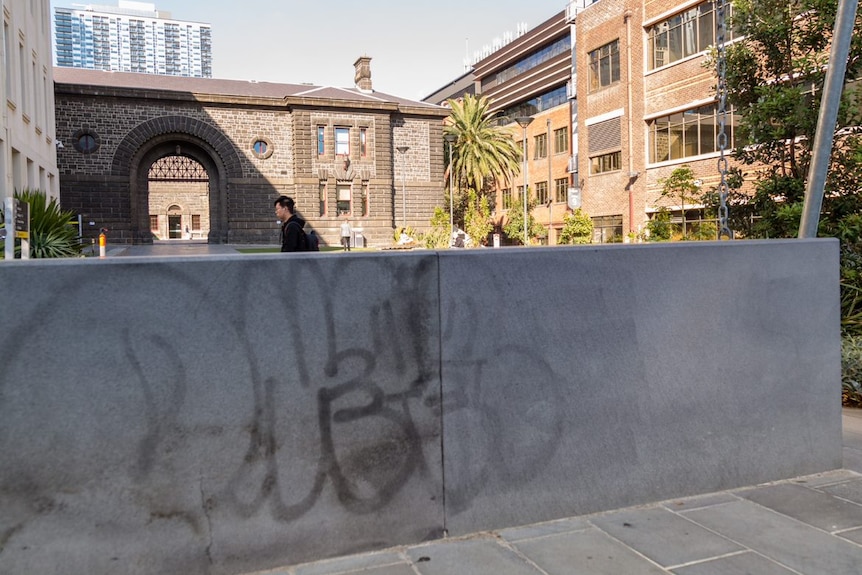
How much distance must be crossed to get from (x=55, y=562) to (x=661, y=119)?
120 feet

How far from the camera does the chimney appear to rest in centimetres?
5525

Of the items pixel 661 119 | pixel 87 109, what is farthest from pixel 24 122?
pixel 661 119

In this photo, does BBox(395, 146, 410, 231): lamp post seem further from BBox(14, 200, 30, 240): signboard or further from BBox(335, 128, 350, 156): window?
BBox(14, 200, 30, 240): signboard

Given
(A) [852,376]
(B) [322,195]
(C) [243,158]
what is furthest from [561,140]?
(A) [852,376]

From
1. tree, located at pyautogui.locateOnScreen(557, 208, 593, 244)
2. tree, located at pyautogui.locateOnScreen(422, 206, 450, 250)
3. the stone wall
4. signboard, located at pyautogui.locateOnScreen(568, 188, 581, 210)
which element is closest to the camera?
tree, located at pyautogui.locateOnScreen(422, 206, 450, 250)

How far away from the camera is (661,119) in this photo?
35406mm

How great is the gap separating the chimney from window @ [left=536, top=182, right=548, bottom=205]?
15.3 metres

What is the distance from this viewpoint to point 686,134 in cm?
3331

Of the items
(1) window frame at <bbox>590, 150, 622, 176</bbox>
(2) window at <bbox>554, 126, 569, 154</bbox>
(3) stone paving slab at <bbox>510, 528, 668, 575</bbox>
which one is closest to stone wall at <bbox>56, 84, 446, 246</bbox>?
(2) window at <bbox>554, 126, 569, 154</bbox>

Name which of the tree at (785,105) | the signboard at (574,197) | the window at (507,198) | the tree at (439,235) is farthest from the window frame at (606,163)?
the tree at (785,105)

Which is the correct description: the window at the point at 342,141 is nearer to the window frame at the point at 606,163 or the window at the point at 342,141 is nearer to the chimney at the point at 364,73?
the chimney at the point at 364,73

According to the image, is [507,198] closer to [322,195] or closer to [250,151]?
[322,195]

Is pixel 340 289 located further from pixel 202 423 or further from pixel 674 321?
pixel 674 321

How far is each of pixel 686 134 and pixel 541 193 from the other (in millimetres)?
21871
